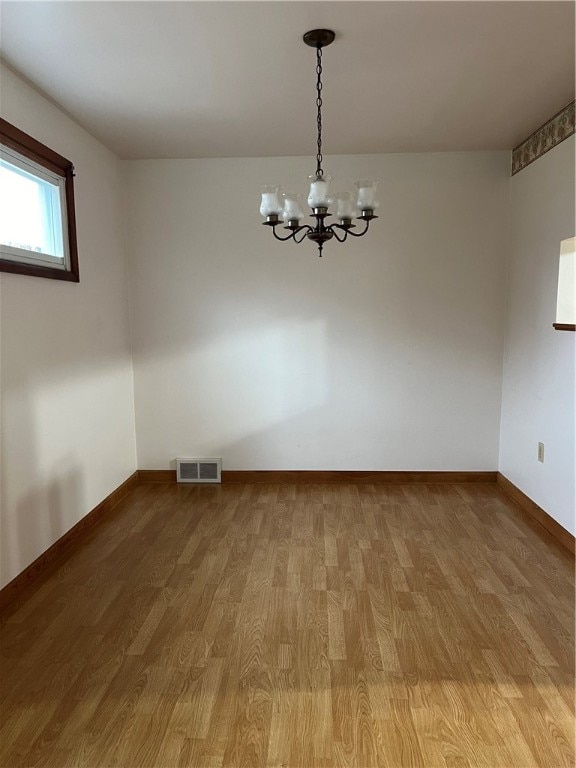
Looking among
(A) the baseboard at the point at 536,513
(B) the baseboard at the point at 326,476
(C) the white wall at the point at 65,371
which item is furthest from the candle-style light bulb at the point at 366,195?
(B) the baseboard at the point at 326,476

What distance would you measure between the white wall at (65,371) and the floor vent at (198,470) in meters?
0.40

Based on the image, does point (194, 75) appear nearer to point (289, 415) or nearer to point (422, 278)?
point (422, 278)

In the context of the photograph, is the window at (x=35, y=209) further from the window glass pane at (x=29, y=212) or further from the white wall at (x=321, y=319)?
the white wall at (x=321, y=319)

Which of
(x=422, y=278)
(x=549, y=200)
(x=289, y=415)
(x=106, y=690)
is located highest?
(x=549, y=200)

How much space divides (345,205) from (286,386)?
198 cm

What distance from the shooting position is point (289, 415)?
4340 mm

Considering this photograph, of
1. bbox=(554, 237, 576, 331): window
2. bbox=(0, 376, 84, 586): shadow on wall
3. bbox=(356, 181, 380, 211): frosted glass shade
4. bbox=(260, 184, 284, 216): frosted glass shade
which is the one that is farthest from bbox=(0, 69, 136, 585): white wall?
bbox=(554, 237, 576, 331): window

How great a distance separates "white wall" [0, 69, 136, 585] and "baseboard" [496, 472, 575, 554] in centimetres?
296

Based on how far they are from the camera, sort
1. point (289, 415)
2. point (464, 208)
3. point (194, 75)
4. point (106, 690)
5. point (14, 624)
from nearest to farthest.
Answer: point (106, 690)
point (14, 624)
point (194, 75)
point (464, 208)
point (289, 415)

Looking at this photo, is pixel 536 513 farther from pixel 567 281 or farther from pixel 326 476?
pixel 567 281

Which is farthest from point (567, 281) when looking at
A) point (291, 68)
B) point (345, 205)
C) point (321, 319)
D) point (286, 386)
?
point (286, 386)

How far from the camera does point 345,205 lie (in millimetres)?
2559

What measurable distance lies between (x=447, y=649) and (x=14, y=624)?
1922 millimetres

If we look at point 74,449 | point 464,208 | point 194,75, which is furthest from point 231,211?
point 74,449
